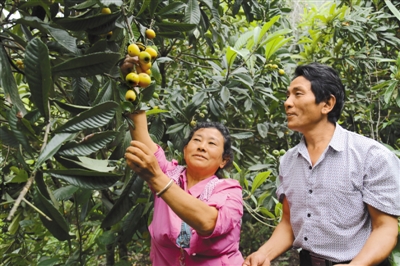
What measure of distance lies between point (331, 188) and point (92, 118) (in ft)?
2.56

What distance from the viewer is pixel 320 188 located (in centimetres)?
126

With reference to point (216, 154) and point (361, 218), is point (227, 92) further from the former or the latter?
point (361, 218)

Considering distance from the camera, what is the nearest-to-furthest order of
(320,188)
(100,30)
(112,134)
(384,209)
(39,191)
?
(39,191)
(112,134)
(100,30)
(384,209)
(320,188)

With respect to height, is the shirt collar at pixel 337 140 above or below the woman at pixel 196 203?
above

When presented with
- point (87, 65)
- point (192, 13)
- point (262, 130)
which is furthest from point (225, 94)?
point (87, 65)

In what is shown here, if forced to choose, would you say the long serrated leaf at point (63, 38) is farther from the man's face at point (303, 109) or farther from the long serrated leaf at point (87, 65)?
the man's face at point (303, 109)

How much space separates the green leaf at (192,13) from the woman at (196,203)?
15.5 inches

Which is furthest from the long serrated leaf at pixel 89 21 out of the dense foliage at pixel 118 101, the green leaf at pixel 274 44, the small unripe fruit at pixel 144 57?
the green leaf at pixel 274 44

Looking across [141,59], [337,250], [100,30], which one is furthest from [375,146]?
[100,30]

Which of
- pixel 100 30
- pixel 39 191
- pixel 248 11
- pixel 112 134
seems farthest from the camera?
pixel 248 11

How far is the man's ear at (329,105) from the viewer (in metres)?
1.32

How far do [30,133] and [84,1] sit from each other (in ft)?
1.52

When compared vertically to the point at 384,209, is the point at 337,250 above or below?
below

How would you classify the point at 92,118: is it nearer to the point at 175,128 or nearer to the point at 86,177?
the point at 86,177
